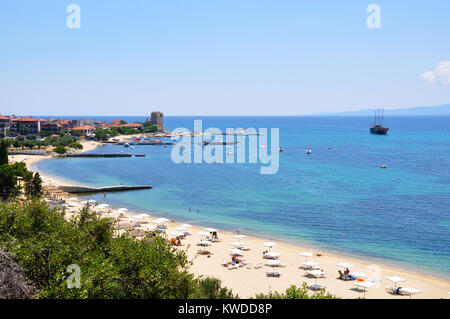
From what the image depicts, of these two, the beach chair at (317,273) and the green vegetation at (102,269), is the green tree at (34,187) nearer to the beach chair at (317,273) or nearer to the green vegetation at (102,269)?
the green vegetation at (102,269)

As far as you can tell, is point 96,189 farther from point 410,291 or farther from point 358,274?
point 410,291

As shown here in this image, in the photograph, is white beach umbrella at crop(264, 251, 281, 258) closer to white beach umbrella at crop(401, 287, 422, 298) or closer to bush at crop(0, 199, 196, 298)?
white beach umbrella at crop(401, 287, 422, 298)

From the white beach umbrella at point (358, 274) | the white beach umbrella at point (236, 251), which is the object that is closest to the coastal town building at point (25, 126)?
the white beach umbrella at point (236, 251)

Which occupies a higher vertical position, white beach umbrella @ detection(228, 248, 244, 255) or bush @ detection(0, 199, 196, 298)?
bush @ detection(0, 199, 196, 298)

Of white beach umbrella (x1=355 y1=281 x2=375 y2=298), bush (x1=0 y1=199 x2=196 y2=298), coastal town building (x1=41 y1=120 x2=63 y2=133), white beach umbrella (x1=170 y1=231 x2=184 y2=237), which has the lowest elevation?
white beach umbrella (x1=355 y1=281 x2=375 y2=298)

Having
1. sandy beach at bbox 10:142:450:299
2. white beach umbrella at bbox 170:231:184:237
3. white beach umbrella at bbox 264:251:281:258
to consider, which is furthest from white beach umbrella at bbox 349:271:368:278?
white beach umbrella at bbox 170:231:184:237

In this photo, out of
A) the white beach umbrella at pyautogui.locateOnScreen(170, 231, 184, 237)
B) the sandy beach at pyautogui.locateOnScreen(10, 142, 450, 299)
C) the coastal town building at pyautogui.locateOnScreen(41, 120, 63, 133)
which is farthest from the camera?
the coastal town building at pyautogui.locateOnScreen(41, 120, 63, 133)

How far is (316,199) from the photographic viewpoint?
49.0 metres

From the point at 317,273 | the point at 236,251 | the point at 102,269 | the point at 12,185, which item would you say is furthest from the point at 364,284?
the point at 12,185

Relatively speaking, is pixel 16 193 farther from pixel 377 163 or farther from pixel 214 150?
pixel 214 150

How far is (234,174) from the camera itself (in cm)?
7231

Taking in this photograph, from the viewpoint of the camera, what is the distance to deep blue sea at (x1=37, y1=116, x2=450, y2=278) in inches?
1293

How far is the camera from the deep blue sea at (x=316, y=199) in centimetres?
3284

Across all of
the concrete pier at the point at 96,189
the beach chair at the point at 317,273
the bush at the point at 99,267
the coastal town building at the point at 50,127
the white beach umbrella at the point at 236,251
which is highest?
the coastal town building at the point at 50,127
